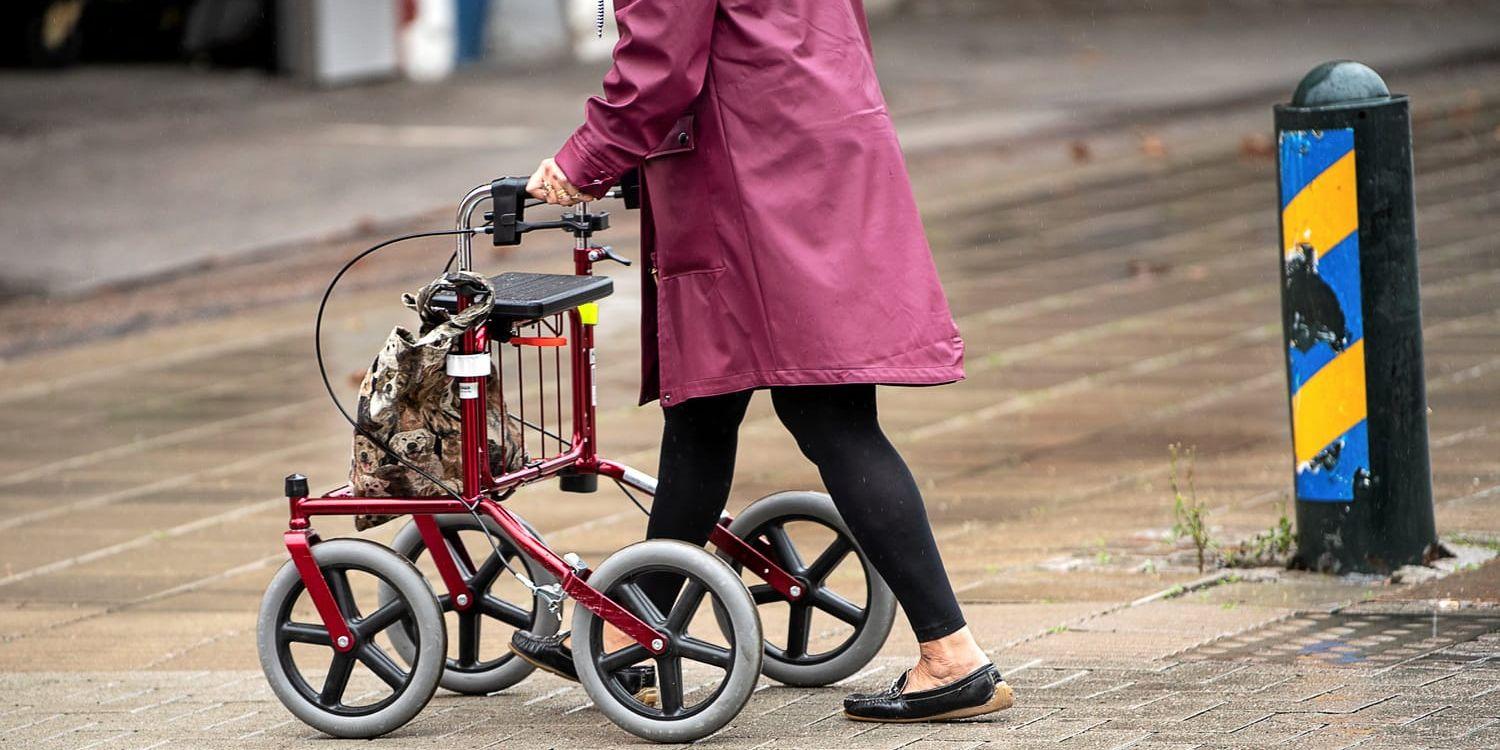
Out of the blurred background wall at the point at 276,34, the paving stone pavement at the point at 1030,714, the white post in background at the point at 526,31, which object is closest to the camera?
the paving stone pavement at the point at 1030,714

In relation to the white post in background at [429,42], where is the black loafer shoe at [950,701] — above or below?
below

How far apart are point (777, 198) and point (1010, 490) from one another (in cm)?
282

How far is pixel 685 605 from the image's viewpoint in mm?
3928

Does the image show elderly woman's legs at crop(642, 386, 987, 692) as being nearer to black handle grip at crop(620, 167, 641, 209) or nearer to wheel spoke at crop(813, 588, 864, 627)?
wheel spoke at crop(813, 588, 864, 627)

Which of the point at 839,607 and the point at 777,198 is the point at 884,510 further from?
the point at 777,198

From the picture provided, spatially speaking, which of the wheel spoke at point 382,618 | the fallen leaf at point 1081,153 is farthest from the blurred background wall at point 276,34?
the wheel spoke at point 382,618

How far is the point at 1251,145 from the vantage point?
13.5m

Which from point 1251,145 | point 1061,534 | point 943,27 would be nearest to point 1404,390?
point 1061,534

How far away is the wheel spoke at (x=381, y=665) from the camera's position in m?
4.09

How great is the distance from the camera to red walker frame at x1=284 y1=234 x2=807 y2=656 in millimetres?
3967

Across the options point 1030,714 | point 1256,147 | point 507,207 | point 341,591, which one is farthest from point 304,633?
point 1256,147

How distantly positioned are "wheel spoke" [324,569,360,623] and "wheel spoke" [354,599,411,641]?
1.0 inches

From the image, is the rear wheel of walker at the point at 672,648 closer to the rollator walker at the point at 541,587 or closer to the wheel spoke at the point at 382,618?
the rollator walker at the point at 541,587

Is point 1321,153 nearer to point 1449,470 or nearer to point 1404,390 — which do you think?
point 1404,390
